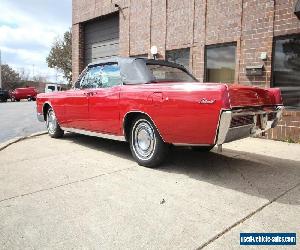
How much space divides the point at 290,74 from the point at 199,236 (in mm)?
5793

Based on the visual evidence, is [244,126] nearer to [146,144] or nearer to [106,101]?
[146,144]

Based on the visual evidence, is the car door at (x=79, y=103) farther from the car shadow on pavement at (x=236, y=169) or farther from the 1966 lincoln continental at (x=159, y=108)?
the car shadow on pavement at (x=236, y=169)

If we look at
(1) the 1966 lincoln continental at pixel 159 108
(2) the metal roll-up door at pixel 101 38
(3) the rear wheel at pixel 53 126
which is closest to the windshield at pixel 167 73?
(1) the 1966 lincoln continental at pixel 159 108

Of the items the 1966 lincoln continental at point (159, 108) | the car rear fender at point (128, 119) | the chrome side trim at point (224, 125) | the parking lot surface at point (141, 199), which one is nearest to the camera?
the parking lot surface at point (141, 199)

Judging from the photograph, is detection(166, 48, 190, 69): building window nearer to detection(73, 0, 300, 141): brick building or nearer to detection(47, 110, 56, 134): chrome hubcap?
detection(73, 0, 300, 141): brick building

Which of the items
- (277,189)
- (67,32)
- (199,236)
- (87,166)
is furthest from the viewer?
(67,32)

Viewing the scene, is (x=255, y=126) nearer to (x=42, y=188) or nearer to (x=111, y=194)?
(x=111, y=194)

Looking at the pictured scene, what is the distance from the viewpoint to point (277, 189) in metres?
3.87

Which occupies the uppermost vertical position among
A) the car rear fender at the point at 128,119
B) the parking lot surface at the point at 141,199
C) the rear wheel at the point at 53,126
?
the car rear fender at the point at 128,119

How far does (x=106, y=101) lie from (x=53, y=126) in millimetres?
2563

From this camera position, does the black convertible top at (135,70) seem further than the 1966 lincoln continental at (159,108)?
Yes

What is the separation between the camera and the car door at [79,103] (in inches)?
233

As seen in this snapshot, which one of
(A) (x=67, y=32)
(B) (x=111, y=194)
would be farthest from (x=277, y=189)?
(A) (x=67, y=32)

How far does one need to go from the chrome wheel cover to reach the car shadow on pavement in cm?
30
